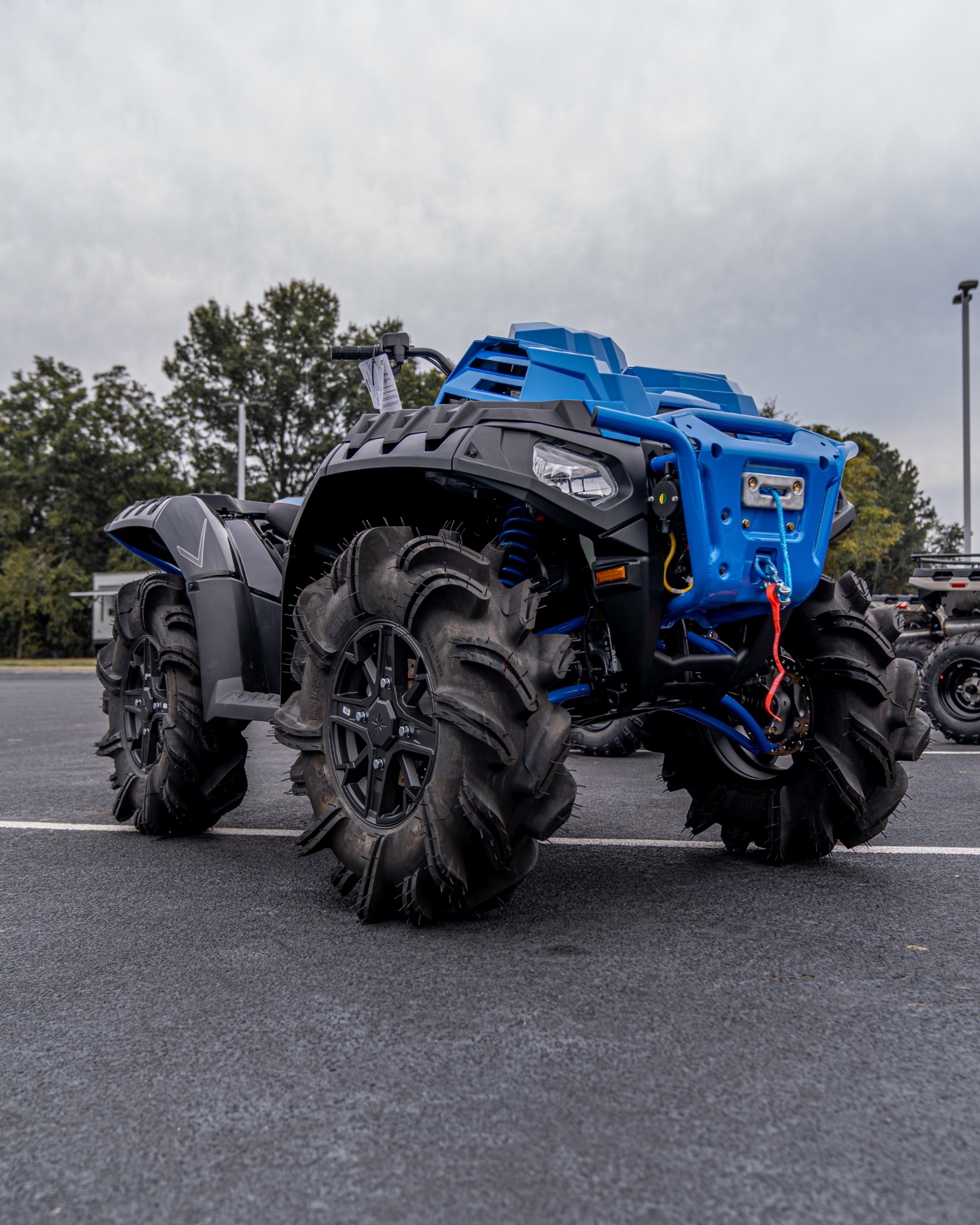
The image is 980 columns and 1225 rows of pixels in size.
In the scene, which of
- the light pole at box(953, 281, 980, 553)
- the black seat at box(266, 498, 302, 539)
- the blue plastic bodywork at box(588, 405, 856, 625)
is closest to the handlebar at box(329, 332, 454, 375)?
the black seat at box(266, 498, 302, 539)

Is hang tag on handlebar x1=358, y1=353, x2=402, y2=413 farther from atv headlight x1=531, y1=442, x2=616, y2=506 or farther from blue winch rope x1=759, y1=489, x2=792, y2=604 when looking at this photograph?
blue winch rope x1=759, y1=489, x2=792, y2=604

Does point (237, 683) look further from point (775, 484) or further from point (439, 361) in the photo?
point (775, 484)

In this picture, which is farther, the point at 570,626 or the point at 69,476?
the point at 69,476

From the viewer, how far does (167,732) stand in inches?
189

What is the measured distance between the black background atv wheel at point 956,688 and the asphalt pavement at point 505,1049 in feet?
19.9

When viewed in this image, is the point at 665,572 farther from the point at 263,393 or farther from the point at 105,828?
the point at 263,393

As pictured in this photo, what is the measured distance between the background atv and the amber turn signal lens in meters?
7.20

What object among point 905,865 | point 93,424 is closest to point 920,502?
point 93,424

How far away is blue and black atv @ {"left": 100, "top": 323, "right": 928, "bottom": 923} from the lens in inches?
126

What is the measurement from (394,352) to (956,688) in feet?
24.1

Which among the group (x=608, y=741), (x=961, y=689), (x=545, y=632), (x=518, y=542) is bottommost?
(x=608, y=741)

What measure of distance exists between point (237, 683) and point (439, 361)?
1.65 metres

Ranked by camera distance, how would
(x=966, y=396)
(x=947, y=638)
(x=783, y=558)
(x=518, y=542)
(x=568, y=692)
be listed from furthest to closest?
(x=966, y=396), (x=947, y=638), (x=518, y=542), (x=568, y=692), (x=783, y=558)

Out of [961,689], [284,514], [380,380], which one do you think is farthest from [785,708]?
[961,689]
